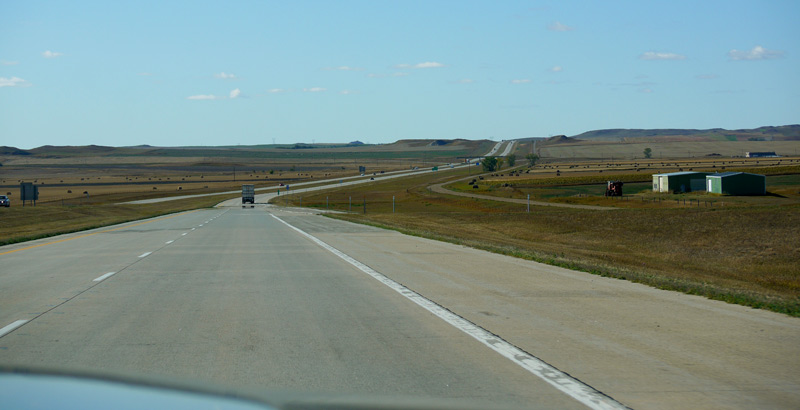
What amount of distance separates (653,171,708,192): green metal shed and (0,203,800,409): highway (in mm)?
83689

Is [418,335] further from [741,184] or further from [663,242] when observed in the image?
[741,184]

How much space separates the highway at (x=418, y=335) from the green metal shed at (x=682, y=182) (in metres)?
83.7

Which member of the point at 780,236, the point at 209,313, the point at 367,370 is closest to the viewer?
the point at 367,370

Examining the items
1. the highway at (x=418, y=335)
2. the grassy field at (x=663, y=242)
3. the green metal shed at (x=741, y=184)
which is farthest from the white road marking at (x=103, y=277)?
the green metal shed at (x=741, y=184)

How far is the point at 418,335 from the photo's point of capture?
864 cm

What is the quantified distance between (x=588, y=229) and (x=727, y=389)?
41166 mm

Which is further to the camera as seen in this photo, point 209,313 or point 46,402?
point 209,313

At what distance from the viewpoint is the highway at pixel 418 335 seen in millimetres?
6422

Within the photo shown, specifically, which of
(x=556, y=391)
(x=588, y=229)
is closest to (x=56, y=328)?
(x=556, y=391)

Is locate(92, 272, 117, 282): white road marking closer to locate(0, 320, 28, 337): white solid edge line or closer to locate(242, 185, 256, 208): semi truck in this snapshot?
locate(0, 320, 28, 337): white solid edge line

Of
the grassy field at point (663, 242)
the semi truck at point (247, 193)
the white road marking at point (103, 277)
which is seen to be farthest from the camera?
the semi truck at point (247, 193)

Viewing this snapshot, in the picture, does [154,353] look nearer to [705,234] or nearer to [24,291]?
[24,291]

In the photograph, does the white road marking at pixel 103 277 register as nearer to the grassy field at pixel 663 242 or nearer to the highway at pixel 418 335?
the highway at pixel 418 335

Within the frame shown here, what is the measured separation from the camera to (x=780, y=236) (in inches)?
1479
